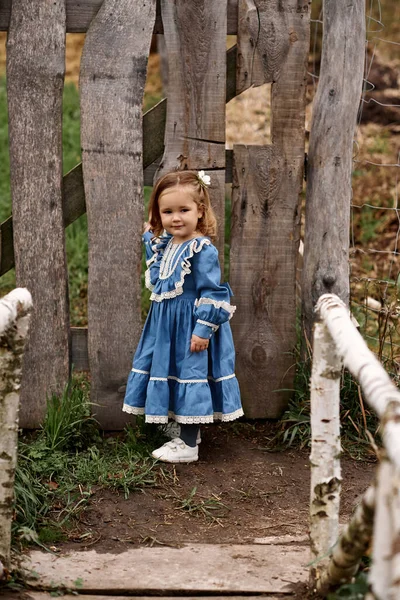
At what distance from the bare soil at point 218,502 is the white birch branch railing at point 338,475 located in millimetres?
701

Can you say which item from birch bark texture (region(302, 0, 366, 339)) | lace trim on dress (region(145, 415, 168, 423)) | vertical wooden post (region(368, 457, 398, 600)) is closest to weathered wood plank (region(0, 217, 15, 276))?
lace trim on dress (region(145, 415, 168, 423))

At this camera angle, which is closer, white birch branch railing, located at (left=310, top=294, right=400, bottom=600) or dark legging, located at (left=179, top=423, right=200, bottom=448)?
white birch branch railing, located at (left=310, top=294, right=400, bottom=600)

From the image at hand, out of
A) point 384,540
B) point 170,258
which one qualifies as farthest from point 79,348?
point 384,540

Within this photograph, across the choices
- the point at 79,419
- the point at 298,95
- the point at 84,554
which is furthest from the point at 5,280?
the point at 84,554

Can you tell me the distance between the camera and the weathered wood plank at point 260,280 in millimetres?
4121

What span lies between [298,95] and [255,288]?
91 cm

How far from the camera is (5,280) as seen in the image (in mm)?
6191

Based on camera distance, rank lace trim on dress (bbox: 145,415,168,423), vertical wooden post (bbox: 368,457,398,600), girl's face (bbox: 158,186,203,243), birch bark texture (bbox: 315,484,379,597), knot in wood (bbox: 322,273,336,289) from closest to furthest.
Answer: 1. vertical wooden post (bbox: 368,457,398,600)
2. birch bark texture (bbox: 315,484,379,597)
3. girl's face (bbox: 158,186,203,243)
4. lace trim on dress (bbox: 145,415,168,423)
5. knot in wood (bbox: 322,273,336,289)

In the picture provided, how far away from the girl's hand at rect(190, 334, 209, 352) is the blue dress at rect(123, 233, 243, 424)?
0.02 metres

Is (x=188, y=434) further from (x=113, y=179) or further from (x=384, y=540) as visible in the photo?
(x=384, y=540)

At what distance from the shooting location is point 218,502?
3693 millimetres

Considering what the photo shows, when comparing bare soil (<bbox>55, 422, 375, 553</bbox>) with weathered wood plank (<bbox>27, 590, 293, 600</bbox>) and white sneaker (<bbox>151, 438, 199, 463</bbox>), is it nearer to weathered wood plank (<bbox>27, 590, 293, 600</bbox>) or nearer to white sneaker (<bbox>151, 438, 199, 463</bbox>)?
white sneaker (<bbox>151, 438, 199, 463</bbox>)

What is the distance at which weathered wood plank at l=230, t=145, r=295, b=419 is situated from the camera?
13.5 feet

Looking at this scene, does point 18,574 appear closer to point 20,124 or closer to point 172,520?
point 172,520
